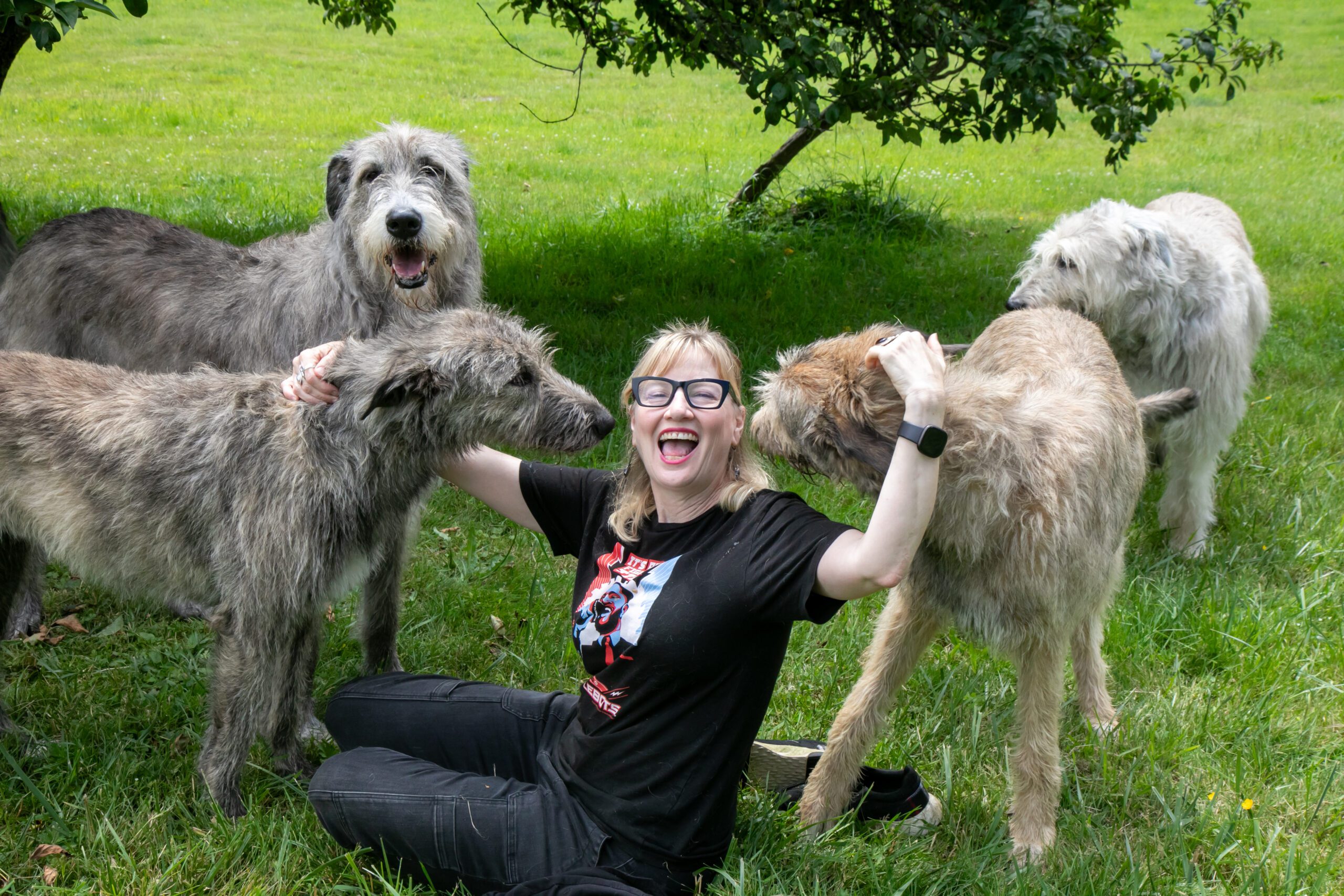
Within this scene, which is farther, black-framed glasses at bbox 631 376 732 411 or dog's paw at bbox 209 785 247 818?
dog's paw at bbox 209 785 247 818

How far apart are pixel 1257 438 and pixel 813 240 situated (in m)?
4.63

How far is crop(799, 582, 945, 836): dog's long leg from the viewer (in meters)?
3.63

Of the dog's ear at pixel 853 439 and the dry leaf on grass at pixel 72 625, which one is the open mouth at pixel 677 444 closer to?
the dog's ear at pixel 853 439

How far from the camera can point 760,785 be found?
149 inches

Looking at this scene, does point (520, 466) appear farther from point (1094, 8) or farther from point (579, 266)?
point (1094, 8)

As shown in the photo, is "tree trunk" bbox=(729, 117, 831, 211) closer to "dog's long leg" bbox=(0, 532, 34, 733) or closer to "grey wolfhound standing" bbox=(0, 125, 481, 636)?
"grey wolfhound standing" bbox=(0, 125, 481, 636)

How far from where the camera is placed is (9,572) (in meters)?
3.92

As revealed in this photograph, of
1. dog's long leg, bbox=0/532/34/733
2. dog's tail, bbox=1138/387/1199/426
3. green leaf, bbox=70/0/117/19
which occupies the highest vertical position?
green leaf, bbox=70/0/117/19

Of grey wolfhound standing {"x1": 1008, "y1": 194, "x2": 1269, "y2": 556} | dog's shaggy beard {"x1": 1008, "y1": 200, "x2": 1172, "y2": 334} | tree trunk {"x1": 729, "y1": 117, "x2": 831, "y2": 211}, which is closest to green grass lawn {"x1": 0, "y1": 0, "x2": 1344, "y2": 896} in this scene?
tree trunk {"x1": 729, "y1": 117, "x2": 831, "y2": 211}

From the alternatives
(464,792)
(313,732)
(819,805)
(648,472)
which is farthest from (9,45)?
(819,805)

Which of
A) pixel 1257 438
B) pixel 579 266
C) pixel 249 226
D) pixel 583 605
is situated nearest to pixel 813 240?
pixel 579 266

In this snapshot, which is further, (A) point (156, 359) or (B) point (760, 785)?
(A) point (156, 359)

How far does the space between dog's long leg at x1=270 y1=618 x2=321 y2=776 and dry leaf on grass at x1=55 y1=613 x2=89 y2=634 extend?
4.79 ft

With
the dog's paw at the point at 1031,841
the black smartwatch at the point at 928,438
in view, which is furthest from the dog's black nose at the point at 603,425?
the dog's paw at the point at 1031,841
